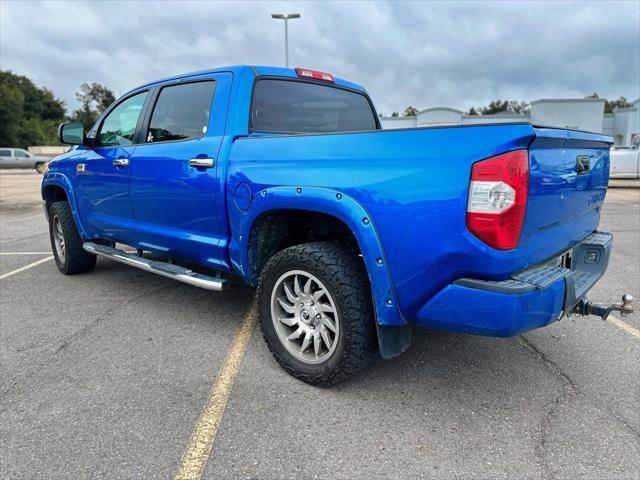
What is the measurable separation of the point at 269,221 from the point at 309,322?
2.26ft

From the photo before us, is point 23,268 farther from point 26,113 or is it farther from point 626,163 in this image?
point 26,113

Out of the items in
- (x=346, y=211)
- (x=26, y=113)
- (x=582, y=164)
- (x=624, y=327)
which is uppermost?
(x=26, y=113)

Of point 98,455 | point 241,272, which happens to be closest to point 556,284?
point 241,272

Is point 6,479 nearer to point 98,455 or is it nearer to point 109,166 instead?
point 98,455

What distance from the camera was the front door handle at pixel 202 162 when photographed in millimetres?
3268

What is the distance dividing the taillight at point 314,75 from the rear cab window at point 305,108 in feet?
0.17

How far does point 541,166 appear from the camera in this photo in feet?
7.30

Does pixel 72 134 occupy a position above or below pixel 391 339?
above

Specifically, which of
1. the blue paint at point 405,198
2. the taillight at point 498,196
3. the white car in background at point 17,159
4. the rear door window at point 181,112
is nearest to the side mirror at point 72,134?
the rear door window at point 181,112

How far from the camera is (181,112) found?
3814 millimetres

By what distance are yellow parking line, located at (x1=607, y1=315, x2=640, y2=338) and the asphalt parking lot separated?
0.10 feet

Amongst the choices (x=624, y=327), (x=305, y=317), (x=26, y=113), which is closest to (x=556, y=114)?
(x=624, y=327)

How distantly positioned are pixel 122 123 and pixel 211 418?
308cm

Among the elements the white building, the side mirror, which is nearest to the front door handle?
the side mirror
